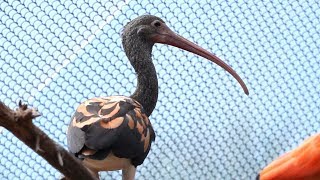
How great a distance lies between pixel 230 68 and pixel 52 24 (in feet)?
1.38

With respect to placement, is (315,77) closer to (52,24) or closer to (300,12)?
(300,12)

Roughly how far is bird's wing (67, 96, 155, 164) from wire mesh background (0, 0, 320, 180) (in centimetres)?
22

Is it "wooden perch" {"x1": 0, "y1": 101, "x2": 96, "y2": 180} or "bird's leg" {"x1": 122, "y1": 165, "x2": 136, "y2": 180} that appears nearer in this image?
"wooden perch" {"x1": 0, "y1": 101, "x2": 96, "y2": 180}

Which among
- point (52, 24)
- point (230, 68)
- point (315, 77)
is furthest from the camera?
point (315, 77)

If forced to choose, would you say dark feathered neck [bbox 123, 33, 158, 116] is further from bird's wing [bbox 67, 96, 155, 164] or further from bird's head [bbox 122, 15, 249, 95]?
bird's wing [bbox 67, 96, 155, 164]

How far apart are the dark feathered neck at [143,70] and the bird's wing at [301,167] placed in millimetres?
371

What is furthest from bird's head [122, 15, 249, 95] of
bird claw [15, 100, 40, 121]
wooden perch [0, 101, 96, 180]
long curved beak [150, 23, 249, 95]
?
bird claw [15, 100, 40, 121]

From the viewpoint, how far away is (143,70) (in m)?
1.54

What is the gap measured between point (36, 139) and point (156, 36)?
2.34ft

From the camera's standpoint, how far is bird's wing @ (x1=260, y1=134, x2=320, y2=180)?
1.19m

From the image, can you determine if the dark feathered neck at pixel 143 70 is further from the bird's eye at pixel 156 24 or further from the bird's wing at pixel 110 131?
the bird's wing at pixel 110 131

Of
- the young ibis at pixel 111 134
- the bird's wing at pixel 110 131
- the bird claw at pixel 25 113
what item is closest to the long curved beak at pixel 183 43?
the young ibis at pixel 111 134

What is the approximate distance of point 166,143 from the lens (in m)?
1.74

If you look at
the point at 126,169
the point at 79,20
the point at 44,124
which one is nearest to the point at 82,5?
the point at 79,20
